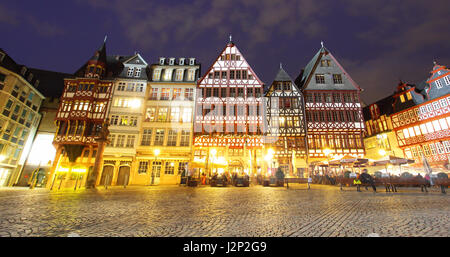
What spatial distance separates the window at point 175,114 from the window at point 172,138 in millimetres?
1592

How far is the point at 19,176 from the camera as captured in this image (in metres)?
23.4

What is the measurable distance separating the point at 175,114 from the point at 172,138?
11.0ft

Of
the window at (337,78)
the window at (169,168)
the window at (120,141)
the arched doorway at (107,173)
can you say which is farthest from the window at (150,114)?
the window at (337,78)

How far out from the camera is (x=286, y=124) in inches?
1053

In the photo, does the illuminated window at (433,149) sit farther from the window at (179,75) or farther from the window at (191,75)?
the window at (179,75)

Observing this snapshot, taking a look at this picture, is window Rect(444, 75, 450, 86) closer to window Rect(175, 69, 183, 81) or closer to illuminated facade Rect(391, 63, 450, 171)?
illuminated facade Rect(391, 63, 450, 171)

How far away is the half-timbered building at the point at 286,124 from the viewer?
25.5 meters

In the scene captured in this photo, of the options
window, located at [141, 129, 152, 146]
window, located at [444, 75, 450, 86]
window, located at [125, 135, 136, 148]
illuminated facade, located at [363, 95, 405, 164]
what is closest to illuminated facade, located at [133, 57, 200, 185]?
window, located at [141, 129, 152, 146]

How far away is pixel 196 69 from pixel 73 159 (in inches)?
762

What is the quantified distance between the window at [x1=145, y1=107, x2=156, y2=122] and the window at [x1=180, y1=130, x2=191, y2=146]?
4.52 m

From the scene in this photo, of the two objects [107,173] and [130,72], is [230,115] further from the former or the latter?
[107,173]
